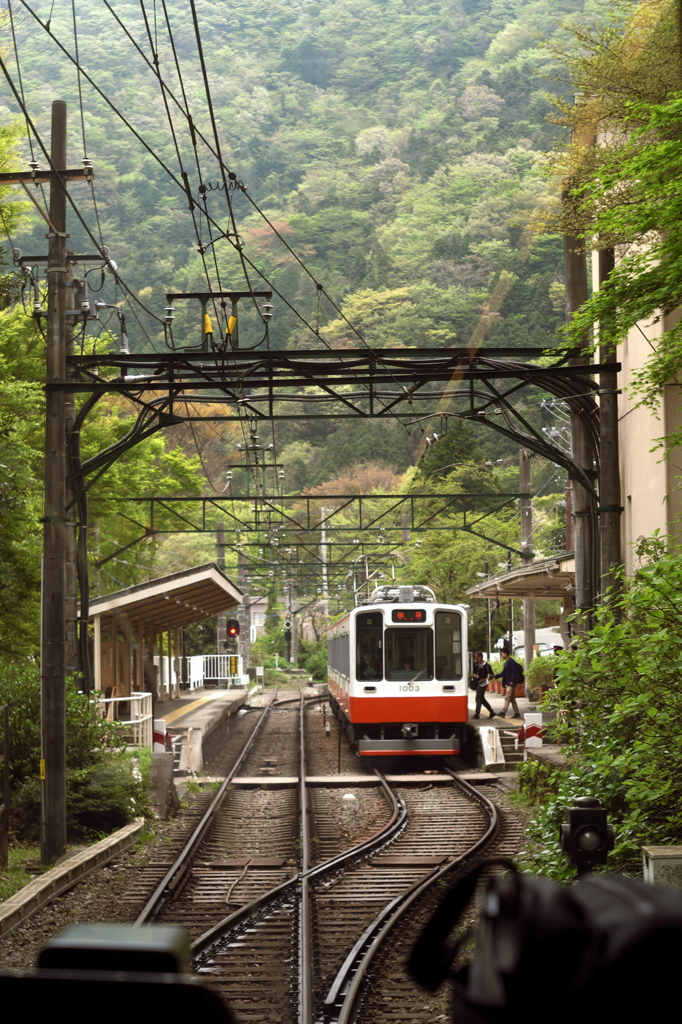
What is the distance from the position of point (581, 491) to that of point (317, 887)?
654cm

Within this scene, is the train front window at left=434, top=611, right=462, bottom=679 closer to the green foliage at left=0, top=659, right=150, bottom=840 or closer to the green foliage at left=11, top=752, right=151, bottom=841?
the green foliage at left=0, top=659, right=150, bottom=840

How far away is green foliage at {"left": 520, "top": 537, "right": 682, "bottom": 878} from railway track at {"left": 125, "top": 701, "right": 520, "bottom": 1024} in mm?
1331

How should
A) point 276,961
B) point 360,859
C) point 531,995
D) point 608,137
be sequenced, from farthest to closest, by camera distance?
point 608,137 < point 360,859 < point 276,961 < point 531,995

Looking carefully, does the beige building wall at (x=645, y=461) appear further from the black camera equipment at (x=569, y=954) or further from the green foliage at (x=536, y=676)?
the black camera equipment at (x=569, y=954)

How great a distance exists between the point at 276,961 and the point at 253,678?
50.0 metres

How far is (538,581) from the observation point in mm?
19266

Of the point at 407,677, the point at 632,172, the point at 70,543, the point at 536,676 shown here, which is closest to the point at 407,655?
the point at 407,677

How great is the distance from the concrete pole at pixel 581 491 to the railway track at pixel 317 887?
2.96m

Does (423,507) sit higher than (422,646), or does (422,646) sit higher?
(423,507)

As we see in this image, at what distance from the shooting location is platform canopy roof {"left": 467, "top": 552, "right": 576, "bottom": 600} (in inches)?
661

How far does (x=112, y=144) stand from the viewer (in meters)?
54.1

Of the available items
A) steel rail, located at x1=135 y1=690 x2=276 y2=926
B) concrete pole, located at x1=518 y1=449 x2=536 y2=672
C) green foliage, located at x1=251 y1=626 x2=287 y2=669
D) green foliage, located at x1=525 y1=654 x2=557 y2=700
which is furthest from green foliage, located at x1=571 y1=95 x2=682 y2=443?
green foliage, located at x1=251 y1=626 x2=287 y2=669

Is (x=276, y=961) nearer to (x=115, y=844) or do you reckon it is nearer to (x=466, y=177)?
(x=115, y=844)

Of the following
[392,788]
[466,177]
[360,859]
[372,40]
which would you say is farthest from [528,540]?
[372,40]
